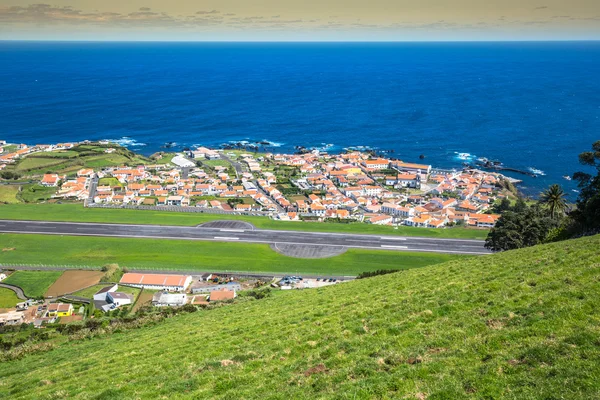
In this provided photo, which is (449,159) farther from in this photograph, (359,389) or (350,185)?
(359,389)

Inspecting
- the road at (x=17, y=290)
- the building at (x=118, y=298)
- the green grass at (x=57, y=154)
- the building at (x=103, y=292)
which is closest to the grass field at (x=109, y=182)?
the green grass at (x=57, y=154)

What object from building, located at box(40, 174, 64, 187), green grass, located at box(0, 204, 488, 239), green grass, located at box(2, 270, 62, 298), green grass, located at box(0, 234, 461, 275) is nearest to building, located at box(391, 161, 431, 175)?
green grass, located at box(0, 204, 488, 239)

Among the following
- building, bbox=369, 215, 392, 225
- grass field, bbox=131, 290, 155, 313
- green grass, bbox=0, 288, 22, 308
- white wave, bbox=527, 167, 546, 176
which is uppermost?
white wave, bbox=527, 167, 546, 176

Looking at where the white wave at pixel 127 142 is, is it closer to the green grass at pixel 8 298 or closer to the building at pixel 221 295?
the green grass at pixel 8 298

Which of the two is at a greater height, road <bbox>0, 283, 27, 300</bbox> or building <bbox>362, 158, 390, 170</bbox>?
building <bbox>362, 158, 390, 170</bbox>

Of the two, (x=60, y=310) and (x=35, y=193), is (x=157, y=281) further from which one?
(x=35, y=193)

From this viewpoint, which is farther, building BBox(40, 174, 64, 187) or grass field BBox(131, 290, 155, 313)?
building BBox(40, 174, 64, 187)

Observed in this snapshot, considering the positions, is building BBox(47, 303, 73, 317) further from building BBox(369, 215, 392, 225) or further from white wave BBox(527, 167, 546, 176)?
white wave BBox(527, 167, 546, 176)

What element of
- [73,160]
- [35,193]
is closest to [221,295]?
[35,193]
